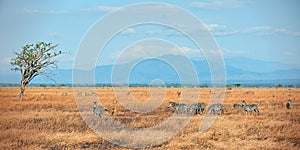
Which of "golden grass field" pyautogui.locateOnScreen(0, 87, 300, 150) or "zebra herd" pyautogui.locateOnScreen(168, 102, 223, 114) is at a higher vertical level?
"zebra herd" pyautogui.locateOnScreen(168, 102, 223, 114)

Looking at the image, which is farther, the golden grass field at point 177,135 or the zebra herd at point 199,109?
the zebra herd at point 199,109

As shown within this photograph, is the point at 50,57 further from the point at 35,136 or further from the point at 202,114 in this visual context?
the point at 35,136

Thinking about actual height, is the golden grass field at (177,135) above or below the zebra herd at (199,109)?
below

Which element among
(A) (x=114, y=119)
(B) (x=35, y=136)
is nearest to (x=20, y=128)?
(B) (x=35, y=136)

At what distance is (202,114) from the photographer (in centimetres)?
2677

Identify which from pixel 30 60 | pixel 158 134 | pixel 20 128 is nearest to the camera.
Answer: pixel 158 134

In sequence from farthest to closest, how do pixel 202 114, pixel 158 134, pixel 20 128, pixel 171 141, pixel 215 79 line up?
1. pixel 202 114
2. pixel 215 79
3. pixel 20 128
4. pixel 158 134
5. pixel 171 141

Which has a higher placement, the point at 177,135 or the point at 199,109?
the point at 199,109

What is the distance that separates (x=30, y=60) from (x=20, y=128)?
2686 centimetres

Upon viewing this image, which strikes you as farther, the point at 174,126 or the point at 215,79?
the point at 215,79

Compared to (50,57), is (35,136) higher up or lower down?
lower down

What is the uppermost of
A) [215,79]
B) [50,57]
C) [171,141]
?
[50,57]

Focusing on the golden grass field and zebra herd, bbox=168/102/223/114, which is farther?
zebra herd, bbox=168/102/223/114

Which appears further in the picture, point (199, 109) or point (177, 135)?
point (199, 109)
